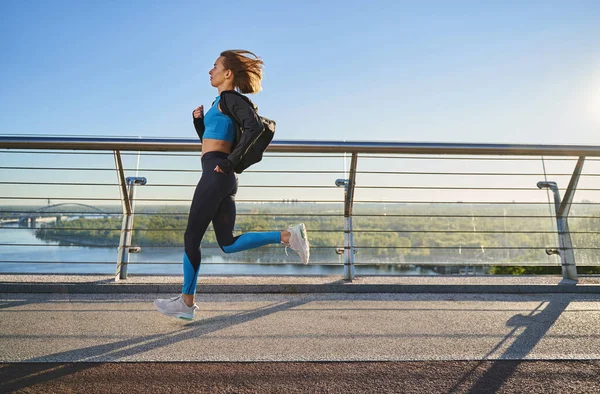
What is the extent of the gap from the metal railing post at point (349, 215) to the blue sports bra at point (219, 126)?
1486 mm

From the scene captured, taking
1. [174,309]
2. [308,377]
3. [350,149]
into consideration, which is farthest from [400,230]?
[308,377]

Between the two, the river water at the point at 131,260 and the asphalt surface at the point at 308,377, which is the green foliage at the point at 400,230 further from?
the asphalt surface at the point at 308,377

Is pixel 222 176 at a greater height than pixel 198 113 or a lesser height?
lesser

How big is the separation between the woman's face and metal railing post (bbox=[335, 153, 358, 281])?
1.49 m

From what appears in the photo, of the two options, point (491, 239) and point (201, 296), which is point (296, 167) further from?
point (491, 239)

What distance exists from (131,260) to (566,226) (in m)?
4.03

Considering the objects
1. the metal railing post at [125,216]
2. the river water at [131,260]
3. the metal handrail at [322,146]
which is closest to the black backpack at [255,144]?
the metal handrail at [322,146]

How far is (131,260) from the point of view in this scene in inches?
146

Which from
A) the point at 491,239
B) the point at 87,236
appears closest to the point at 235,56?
the point at 87,236

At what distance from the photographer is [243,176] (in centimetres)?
396

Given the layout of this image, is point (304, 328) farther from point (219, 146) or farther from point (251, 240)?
point (219, 146)

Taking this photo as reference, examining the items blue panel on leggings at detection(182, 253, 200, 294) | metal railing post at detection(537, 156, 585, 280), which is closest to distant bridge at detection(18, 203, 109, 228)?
blue panel on leggings at detection(182, 253, 200, 294)

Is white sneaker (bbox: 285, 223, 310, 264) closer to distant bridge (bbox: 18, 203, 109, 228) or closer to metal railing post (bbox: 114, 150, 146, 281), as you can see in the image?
metal railing post (bbox: 114, 150, 146, 281)

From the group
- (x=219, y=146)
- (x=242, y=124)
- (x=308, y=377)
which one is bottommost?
(x=308, y=377)
